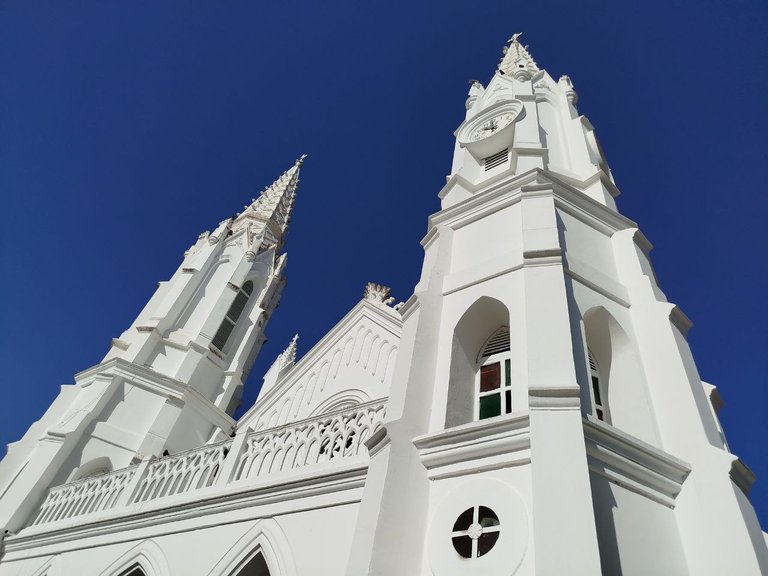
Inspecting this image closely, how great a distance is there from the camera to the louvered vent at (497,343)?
8.20 metres

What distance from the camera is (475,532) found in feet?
18.3

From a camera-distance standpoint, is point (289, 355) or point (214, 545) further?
point (289, 355)

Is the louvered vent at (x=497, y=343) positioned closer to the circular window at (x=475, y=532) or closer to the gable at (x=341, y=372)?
the circular window at (x=475, y=532)

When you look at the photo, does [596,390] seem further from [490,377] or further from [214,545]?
[214,545]

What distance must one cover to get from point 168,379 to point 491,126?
12379 mm

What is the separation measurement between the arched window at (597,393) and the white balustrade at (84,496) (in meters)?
10.1

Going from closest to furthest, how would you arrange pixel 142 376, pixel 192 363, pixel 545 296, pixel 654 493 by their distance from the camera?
pixel 654 493 < pixel 545 296 < pixel 142 376 < pixel 192 363

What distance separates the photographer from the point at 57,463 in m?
13.5

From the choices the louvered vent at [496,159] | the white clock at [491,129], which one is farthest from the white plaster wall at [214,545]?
the white clock at [491,129]

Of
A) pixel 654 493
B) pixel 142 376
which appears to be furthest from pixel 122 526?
pixel 654 493

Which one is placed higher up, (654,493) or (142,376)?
(142,376)

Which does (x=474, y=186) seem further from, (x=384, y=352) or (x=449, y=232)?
(x=384, y=352)

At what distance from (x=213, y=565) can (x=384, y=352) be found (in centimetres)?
629

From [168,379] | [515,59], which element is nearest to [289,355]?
[168,379]
